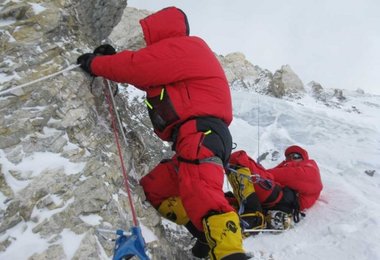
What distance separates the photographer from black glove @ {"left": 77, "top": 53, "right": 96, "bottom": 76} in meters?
4.56

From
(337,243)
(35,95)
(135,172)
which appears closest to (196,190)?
(135,172)

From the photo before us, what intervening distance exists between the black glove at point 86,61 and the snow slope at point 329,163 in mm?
2932

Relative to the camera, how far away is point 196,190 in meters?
3.92

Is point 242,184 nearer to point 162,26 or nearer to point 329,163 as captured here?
point 162,26

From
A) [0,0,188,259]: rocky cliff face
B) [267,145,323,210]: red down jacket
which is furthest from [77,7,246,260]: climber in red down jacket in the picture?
[267,145,323,210]: red down jacket

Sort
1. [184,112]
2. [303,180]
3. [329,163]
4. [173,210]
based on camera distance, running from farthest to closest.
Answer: [329,163], [303,180], [173,210], [184,112]

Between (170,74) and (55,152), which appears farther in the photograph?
(170,74)

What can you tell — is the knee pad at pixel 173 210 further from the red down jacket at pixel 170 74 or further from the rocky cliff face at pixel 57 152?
the red down jacket at pixel 170 74

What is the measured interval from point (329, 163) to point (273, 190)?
3.80 m

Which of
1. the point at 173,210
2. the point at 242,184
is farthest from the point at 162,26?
the point at 242,184

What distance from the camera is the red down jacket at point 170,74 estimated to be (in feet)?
14.2

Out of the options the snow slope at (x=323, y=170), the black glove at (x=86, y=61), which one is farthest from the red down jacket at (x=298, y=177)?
the black glove at (x=86, y=61)

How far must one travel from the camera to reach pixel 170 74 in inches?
170

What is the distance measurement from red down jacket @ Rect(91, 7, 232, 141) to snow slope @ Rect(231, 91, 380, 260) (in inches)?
81.6
